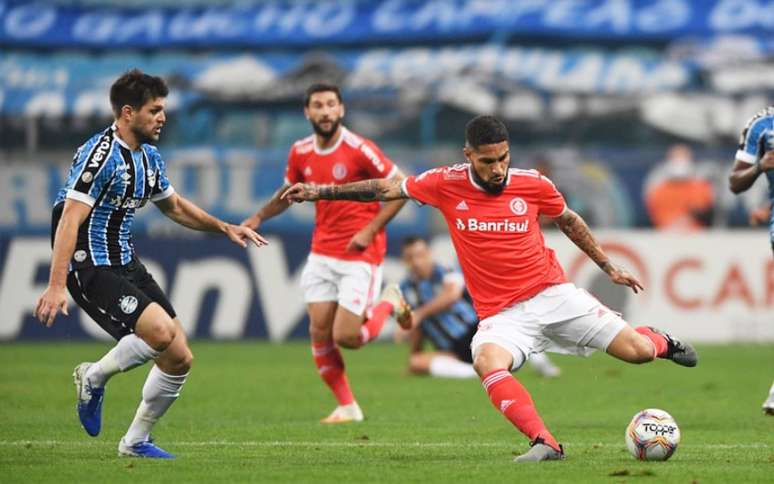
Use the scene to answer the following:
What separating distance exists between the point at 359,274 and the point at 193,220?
2818mm

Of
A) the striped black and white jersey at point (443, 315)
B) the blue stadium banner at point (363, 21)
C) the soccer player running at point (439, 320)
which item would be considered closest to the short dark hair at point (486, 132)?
the soccer player running at point (439, 320)

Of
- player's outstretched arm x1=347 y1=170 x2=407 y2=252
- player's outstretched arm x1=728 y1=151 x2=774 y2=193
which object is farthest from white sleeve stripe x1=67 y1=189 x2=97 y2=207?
player's outstretched arm x1=728 y1=151 x2=774 y2=193

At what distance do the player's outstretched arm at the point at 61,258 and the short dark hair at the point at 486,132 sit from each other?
90.1 inches

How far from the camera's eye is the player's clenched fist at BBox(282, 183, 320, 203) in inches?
381

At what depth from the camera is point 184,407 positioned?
43.9 feet

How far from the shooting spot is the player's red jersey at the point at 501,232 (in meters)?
Result: 9.50

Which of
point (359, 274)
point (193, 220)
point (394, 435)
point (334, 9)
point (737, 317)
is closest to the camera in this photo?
point (193, 220)

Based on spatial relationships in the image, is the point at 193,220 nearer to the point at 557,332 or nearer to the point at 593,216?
the point at 557,332

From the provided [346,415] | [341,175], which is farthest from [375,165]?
[346,415]

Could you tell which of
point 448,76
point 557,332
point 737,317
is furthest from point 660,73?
point 557,332

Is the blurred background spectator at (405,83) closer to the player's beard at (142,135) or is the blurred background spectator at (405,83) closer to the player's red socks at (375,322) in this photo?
the player's red socks at (375,322)

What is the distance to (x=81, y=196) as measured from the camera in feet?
29.5

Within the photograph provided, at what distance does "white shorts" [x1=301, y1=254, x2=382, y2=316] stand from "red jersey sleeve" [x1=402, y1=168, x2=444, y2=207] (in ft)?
9.13

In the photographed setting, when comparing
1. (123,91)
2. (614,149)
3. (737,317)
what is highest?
(123,91)
